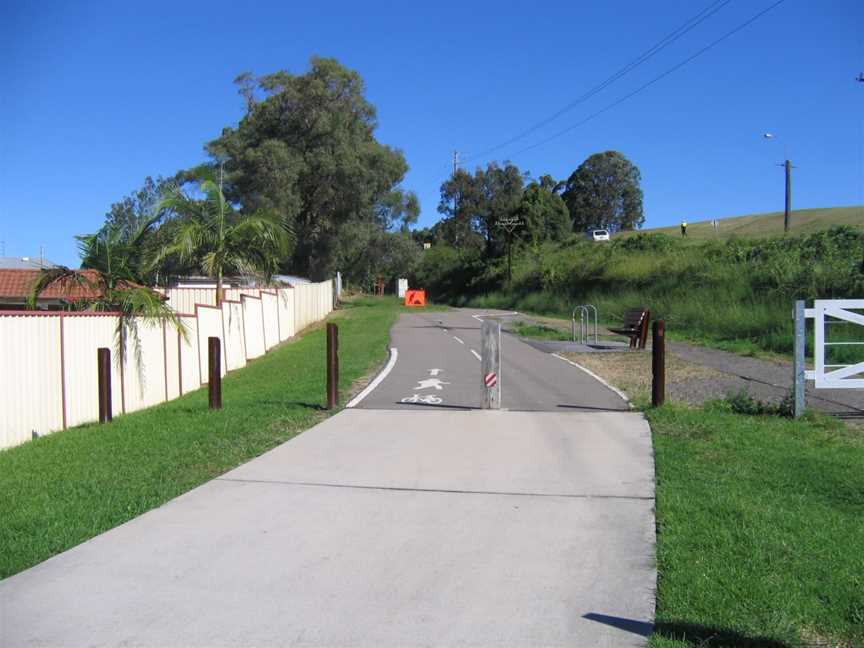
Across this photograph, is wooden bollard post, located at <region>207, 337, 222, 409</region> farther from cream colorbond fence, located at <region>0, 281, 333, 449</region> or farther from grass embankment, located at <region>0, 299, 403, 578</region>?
cream colorbond fence, located at <region>0, 281, 333, 449</region>

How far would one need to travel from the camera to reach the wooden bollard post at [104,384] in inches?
459

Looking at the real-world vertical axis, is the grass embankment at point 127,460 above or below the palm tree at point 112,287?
below

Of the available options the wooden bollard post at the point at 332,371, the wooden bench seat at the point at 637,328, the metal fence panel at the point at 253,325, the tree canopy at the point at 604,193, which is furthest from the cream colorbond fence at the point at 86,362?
the tree canopy at the point at 604,193

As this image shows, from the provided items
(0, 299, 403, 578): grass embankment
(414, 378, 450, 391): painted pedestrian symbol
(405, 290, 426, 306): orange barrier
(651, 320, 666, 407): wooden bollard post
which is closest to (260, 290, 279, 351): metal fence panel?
(0, 299, 403, 578): grass embankment

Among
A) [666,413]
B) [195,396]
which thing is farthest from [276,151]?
[666,413]

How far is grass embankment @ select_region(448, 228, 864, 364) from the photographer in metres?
24.3

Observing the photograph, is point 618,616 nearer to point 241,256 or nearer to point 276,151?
point 241,256

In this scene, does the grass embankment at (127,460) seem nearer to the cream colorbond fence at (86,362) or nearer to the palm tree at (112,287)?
the cream colorbond fence at (86,362)

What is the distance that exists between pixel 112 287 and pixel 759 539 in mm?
12300

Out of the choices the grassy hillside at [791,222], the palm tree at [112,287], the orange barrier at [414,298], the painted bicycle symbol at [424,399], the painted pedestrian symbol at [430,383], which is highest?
the grassy hillside at [791,222]

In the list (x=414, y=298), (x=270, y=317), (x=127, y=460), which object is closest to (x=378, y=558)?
(x=127, y=460)

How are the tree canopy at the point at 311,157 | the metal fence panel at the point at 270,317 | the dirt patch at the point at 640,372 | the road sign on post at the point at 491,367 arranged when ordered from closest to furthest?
1. the road sign on post at the point at 491,367
2. the dirt patch at the point at 640,372
3. the metal fence panel at the point at 270,317
4. the tree canopy at the point at 311,157

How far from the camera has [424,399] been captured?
13156mm

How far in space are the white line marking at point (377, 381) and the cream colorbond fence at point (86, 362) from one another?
392 cm
